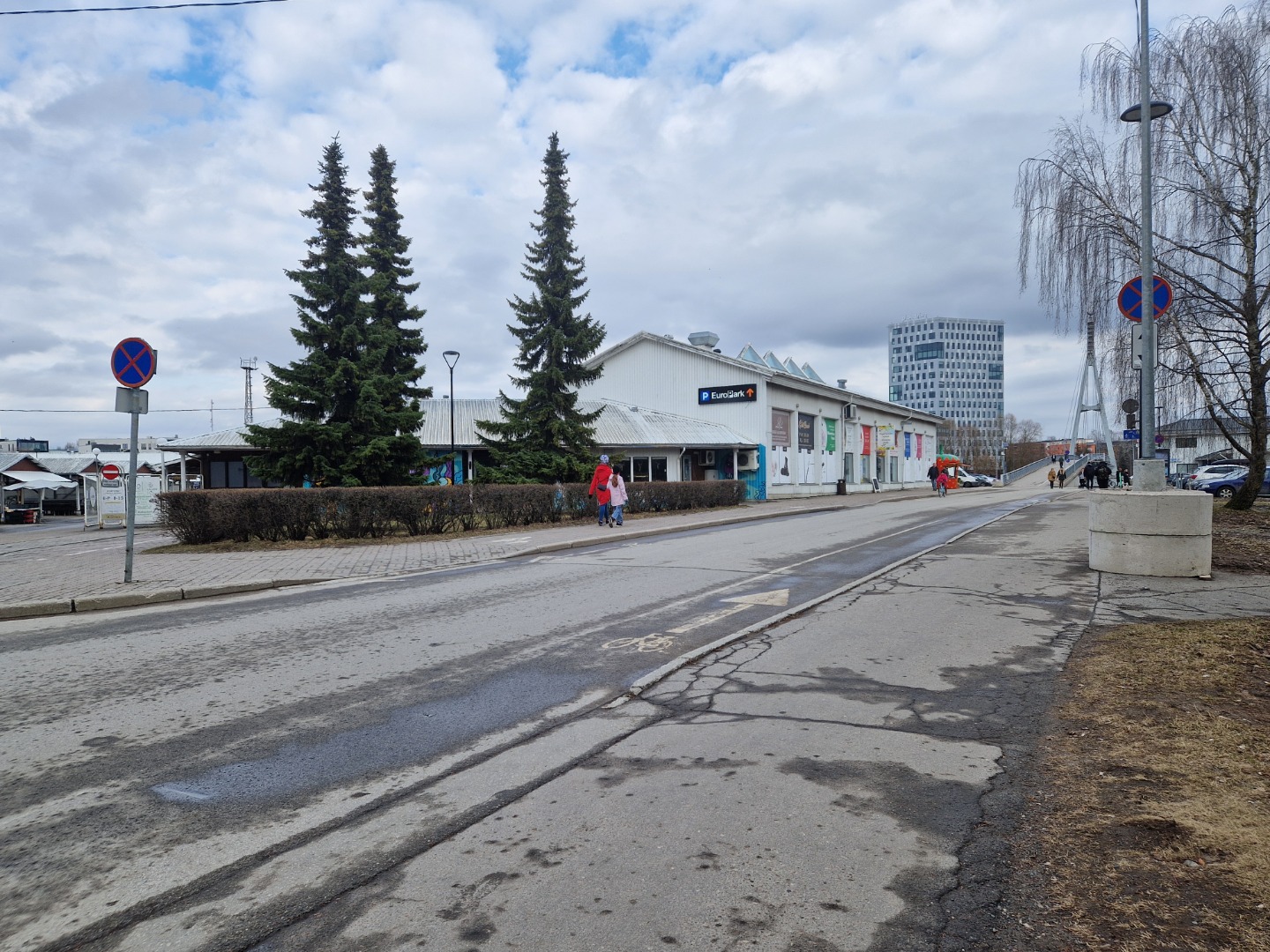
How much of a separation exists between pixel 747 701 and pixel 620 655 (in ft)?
5.29

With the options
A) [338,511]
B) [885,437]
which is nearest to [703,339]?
[885,437]

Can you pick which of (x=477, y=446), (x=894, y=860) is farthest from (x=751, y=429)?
(x=894, y=860)

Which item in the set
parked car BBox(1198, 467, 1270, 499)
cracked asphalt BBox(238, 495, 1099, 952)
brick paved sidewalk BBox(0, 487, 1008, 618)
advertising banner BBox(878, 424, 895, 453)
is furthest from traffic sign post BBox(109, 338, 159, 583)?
advertising banner BBox(878, 424, 895, 453)

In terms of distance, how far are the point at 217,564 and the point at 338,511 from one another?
3.79m

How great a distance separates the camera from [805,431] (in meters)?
47.4

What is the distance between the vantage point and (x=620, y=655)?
268 inches

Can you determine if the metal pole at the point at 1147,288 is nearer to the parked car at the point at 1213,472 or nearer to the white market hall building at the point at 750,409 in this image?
the white market hall building at the point at 750,409

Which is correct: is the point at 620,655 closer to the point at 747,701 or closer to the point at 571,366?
the point at 747,701

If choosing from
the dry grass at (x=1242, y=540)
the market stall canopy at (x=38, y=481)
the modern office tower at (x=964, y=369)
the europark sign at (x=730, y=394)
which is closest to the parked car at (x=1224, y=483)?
the dry grass at (x=1242, y=540)

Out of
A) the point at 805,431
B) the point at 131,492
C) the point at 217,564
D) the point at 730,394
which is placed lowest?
the point at 217,564

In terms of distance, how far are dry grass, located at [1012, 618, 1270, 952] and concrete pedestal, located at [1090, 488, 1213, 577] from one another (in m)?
5.22

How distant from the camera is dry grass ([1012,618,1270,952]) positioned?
2738 millimetres

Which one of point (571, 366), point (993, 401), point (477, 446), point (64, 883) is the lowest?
point (64, 883)

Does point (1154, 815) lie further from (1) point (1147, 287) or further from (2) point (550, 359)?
(2) point (550, 359)
